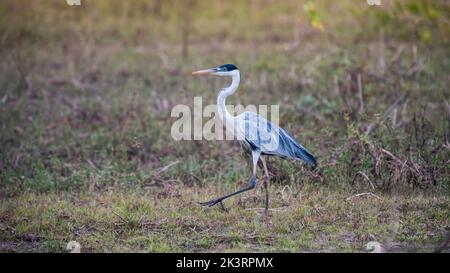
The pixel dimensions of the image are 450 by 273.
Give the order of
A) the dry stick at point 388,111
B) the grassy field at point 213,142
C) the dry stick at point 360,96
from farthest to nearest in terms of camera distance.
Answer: the dry stick at point 360,96
the dry stick at point 388,111
the grassy field at point 213,142

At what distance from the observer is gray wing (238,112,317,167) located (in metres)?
7.24

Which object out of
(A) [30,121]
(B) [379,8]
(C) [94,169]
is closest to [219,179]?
(C) [94,169]

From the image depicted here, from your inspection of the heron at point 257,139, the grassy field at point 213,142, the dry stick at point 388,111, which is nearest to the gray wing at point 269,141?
the heron at point 257,139

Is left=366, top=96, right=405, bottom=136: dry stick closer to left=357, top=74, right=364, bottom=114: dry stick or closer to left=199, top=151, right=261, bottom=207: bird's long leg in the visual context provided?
left=357, top=74, right=364, bottom=114: dry stick

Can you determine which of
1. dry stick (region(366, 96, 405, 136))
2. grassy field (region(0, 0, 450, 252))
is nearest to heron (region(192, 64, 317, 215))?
grassy field (region(0, 0, 450, 252))

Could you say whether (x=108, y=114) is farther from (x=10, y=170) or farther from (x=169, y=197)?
(x=169, y=197)

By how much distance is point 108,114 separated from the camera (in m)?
9.98

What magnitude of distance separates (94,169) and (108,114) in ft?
6.39

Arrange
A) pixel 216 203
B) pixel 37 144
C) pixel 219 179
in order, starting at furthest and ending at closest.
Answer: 1. pixel 37 144
2. pixel 219 179
3. pixel 216 203

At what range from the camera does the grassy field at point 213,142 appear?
6707 mm

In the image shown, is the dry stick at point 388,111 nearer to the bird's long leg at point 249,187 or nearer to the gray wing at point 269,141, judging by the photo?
the gray wing at point 269,141

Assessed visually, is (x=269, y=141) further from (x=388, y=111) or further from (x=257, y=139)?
(x=388, y=111)

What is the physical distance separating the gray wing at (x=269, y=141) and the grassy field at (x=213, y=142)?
0.46 m

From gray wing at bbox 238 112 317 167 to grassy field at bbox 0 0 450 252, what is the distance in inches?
18.2
